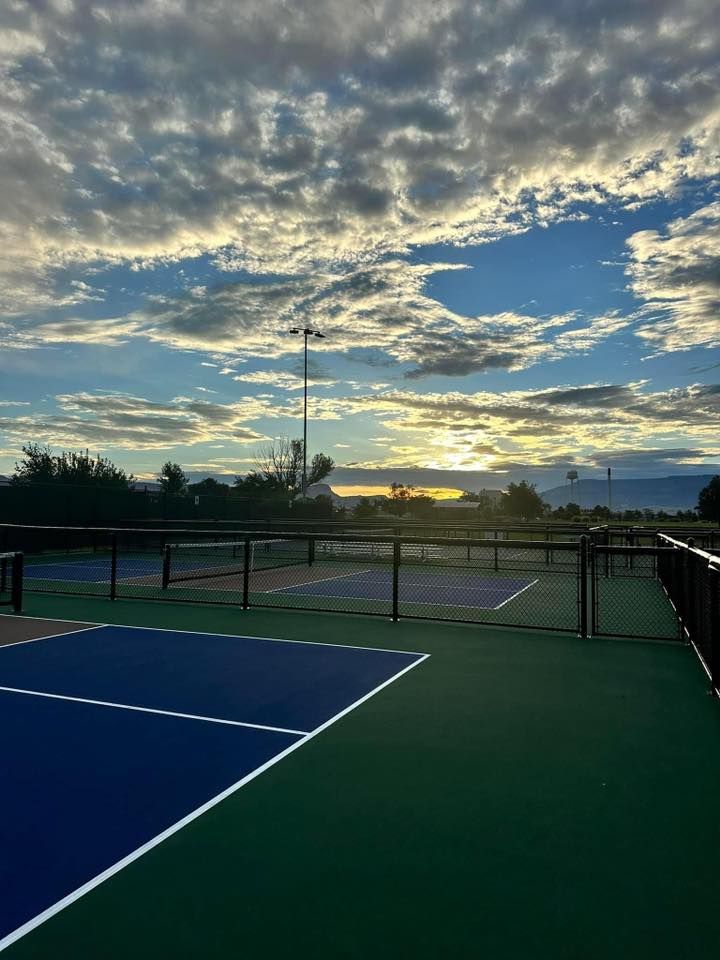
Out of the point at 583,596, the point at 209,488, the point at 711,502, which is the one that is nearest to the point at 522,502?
the point at 711,502

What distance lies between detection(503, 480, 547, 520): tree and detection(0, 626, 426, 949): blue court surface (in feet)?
229

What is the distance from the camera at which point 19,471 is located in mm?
46125

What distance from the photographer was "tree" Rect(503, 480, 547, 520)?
253 ft

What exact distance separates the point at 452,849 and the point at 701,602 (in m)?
5.85

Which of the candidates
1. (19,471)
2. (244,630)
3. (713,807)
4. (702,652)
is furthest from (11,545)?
(713,807)

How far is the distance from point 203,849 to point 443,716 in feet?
10.1

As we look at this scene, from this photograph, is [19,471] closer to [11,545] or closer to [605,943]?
[11,545]

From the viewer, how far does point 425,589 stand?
56.2ft

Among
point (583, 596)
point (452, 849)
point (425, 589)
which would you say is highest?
point (583, 596)

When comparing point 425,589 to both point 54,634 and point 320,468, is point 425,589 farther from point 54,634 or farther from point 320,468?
point 320,468

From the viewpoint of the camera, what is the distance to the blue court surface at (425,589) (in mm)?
15000

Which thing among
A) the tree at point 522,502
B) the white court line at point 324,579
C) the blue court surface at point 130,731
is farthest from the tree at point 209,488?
the blue court surface at point 130,731

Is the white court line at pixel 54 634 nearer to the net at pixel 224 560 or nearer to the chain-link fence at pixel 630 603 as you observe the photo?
the net at pixel 224 560

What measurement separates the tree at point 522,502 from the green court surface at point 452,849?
71.6 metres
